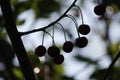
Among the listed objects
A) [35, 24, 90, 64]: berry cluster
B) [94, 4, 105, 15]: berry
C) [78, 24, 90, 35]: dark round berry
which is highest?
[94, 4, 105, 15]: berry

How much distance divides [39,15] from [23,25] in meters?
0.99

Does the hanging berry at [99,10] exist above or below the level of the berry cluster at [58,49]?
above

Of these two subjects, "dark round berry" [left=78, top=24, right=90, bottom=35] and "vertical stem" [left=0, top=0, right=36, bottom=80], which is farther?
"dark round berry" [left=78, top=24, right=90, bottom=35]

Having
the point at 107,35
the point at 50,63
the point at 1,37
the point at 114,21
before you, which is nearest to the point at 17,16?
the point at 1,37

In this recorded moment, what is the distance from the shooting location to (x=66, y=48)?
258 cm

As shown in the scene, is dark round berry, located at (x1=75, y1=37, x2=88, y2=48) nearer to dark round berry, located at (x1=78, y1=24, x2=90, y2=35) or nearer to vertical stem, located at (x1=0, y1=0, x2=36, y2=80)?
dark round berry, located at (x1=78, y1=24, x2=90, y2=35)

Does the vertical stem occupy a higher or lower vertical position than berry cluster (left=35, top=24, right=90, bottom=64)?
higher

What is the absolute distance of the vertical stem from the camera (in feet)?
6.86

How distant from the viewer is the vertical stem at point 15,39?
2090 millimetres

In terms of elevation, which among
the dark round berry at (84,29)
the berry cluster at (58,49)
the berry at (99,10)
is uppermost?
the berry at (99,10)

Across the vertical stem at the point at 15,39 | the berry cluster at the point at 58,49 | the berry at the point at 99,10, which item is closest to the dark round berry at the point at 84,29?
the berry cluster at the point at 58,49

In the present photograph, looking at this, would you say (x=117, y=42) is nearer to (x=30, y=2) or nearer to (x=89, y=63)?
(x=89, y=63)

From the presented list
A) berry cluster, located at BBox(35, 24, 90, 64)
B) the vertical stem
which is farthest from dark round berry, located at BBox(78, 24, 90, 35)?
the vertical stem

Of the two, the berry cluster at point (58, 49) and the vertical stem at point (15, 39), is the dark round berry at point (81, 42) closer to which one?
the berry cluster at point (58, 49)
